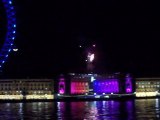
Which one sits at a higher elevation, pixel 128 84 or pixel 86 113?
pixel 128 84

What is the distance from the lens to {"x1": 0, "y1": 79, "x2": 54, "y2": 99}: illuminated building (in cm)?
7625

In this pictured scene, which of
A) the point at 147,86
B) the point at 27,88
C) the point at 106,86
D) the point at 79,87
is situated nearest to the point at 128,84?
the point at 106,86

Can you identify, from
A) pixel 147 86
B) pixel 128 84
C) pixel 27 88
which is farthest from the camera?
pixel 147 86

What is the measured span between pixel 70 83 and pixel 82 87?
1.75 meters

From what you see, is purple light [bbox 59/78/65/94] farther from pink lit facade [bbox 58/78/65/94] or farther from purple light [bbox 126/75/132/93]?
purple light [bbox 126/75/132/93]

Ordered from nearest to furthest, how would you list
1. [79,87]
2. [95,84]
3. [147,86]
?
[79,87]
[95,84]
[147,86]

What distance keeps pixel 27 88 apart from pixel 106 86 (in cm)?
1120

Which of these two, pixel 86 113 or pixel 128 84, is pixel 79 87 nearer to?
pixel 128 84

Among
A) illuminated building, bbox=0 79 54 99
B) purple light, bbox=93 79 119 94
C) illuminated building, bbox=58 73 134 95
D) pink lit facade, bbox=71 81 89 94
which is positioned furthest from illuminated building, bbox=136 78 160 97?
illuminated building, bbox=0 79 54 99

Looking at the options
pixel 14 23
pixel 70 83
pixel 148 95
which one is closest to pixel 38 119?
pixel 14 23

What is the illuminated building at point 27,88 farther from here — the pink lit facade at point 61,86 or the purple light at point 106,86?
the purple light at point 106,86

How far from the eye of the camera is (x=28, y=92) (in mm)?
76625

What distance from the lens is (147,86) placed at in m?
80.1

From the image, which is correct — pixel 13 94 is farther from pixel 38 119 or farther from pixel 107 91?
pixel 38 119
